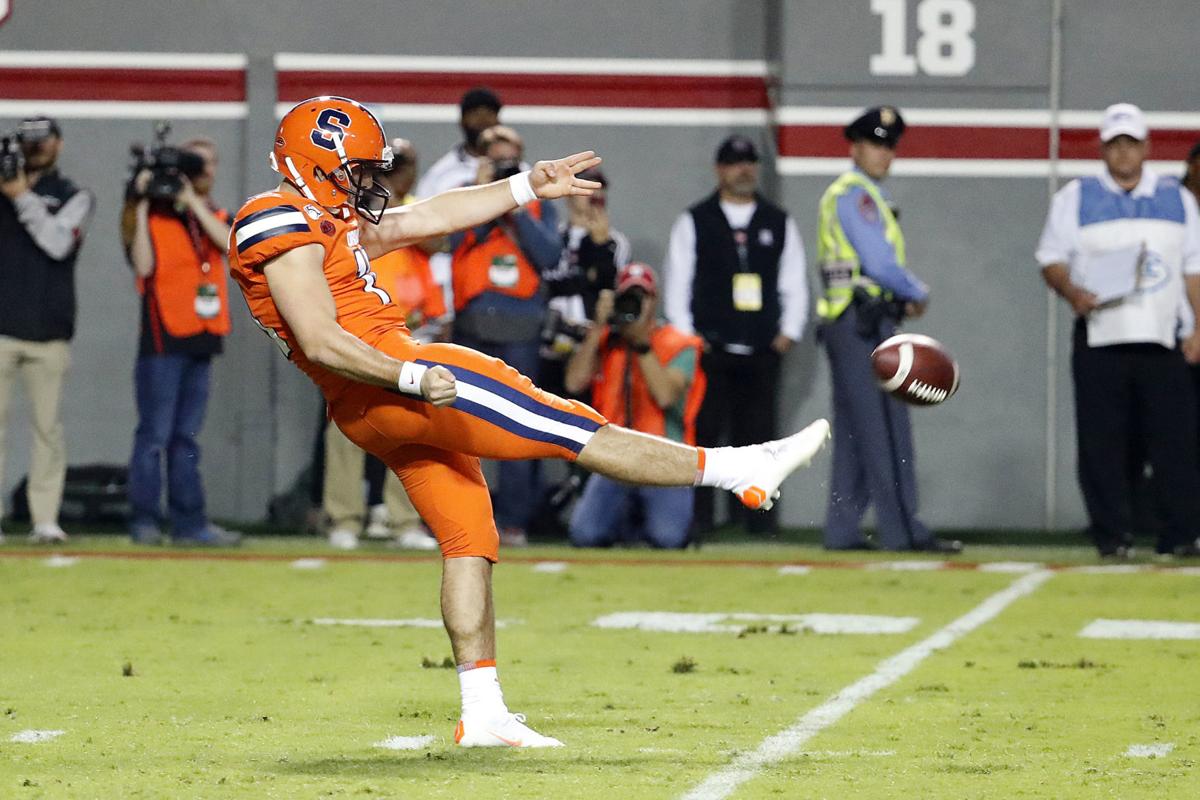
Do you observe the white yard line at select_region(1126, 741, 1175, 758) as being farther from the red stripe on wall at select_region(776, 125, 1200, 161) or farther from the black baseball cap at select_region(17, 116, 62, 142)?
the red stripe on wall at select_region(776, 125, 1200, 161)

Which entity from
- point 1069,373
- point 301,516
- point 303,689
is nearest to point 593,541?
point 301,516

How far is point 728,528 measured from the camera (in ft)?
47.2

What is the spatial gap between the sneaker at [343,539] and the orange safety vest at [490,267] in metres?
1.60

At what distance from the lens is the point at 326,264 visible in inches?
243

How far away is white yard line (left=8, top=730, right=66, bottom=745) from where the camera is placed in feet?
20.1

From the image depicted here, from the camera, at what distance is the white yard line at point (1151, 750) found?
6.00 m

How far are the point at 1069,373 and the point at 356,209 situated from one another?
8996mm

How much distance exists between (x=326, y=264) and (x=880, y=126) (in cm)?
656

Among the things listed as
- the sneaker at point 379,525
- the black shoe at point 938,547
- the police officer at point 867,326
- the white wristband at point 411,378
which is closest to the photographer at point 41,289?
the sneaker at point 379,525

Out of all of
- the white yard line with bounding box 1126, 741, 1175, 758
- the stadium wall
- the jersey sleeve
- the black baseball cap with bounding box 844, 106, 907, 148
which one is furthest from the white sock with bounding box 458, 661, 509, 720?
the stadium wall

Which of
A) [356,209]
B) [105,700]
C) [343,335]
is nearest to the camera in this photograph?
[343,335]

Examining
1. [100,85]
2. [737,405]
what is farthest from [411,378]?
[100,85]

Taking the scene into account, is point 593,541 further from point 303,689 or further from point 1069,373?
point 303,689

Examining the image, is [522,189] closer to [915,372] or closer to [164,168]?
[915,372]
